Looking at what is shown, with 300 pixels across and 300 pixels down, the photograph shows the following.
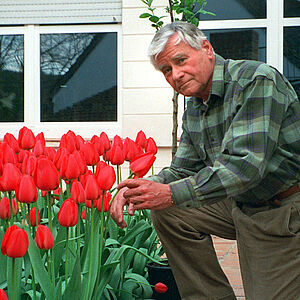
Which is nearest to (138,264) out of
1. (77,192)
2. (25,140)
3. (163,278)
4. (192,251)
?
(163,278)

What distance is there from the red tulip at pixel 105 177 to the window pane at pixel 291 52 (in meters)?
5.07

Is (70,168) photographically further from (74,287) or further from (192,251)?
(192,251)

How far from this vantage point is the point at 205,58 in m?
2.04

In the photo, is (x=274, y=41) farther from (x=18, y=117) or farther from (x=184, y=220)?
(x=184, y=220)

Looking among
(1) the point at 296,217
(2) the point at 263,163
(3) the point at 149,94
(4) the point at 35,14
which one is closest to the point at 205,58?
(2) the point at 263,163

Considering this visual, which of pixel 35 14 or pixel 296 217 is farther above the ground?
pixel 35 14

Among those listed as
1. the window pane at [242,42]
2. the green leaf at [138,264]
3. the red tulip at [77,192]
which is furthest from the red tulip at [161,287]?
the window pane at [242,42]

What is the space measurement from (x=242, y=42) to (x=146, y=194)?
5034 mm

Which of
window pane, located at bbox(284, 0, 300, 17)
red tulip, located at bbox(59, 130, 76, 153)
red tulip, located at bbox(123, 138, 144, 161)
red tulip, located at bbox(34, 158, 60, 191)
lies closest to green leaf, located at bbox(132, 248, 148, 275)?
red tulip, located at bbox(123, 138, 144, 161)

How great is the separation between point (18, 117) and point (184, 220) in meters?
5.01

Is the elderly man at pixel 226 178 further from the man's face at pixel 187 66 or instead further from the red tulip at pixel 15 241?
the red tulip at pixel 15 241

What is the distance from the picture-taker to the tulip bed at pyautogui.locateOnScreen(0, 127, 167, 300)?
64.4 inches

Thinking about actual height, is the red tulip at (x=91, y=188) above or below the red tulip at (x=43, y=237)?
above

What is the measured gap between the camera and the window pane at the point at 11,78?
6.96m
